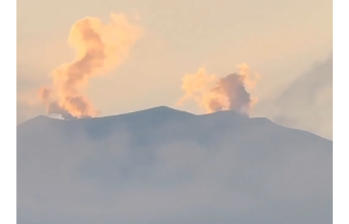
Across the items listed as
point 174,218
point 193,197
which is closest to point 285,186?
point 193,197

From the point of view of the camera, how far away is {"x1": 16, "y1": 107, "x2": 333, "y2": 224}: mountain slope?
58375 millimetres

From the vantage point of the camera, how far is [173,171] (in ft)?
207

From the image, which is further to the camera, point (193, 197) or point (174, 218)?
point (193, 197)

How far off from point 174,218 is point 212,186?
18277mm

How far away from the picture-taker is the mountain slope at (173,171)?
192 ft
